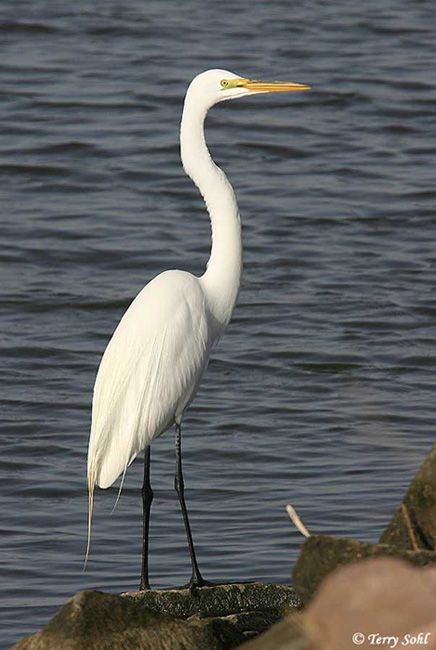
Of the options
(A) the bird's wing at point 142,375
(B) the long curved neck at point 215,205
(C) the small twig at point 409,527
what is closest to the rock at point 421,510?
(C) the small twig at point 409,527

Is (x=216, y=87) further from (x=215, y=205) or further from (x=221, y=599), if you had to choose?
(x=221, y=599)

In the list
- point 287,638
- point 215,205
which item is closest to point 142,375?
point 215,205

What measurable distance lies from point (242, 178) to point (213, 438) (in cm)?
476

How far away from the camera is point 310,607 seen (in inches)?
125

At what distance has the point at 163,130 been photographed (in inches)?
549

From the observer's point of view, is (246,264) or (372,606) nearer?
(372,606)

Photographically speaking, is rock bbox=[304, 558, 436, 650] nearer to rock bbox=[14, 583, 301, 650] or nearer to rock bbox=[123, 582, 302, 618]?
rock bbox=[14, 583, 301, 650]

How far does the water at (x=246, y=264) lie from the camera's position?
7.04 meters

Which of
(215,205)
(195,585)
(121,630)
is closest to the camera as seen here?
(121,630)

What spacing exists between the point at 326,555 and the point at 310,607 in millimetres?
752

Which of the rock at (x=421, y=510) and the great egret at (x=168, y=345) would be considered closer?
the rock at (x=421, y=510)

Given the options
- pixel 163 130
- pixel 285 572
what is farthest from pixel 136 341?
pixel 163 130

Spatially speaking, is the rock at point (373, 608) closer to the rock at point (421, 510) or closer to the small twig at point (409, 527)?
the small twig at point (409, 527)

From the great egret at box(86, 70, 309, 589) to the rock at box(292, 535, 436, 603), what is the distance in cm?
177
